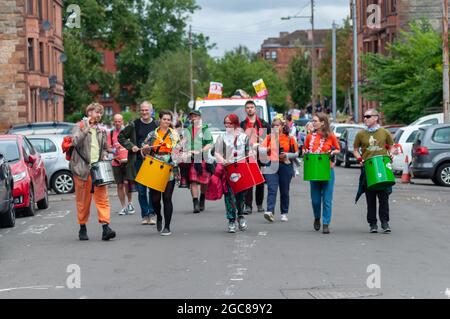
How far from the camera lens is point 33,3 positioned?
5738 centimetres

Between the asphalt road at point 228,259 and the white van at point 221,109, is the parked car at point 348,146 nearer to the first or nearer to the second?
the white van at point 221,109

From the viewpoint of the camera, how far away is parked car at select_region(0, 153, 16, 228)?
685 inches

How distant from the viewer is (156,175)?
15742 millimetres

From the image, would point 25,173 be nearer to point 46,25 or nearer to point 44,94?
point 44,94

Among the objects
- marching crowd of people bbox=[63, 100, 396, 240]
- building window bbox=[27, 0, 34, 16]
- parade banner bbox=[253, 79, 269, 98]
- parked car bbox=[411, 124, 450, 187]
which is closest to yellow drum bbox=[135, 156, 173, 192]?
marching crowd of people bbox=[63, 100, 396, 240]

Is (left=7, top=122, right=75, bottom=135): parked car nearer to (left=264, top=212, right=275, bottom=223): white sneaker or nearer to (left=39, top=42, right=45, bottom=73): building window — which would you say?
(left=264, top=212, right=275, bottom=223): white sneaker

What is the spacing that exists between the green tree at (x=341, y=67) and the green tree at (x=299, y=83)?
2246mm

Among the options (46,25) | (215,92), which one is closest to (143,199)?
(215,92)

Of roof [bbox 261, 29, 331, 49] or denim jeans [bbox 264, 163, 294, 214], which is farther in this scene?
roof [bbox 261, 29, 331, 49]

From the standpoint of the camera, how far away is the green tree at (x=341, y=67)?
104 m

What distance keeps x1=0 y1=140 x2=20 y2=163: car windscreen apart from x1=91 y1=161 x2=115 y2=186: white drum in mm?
5850
